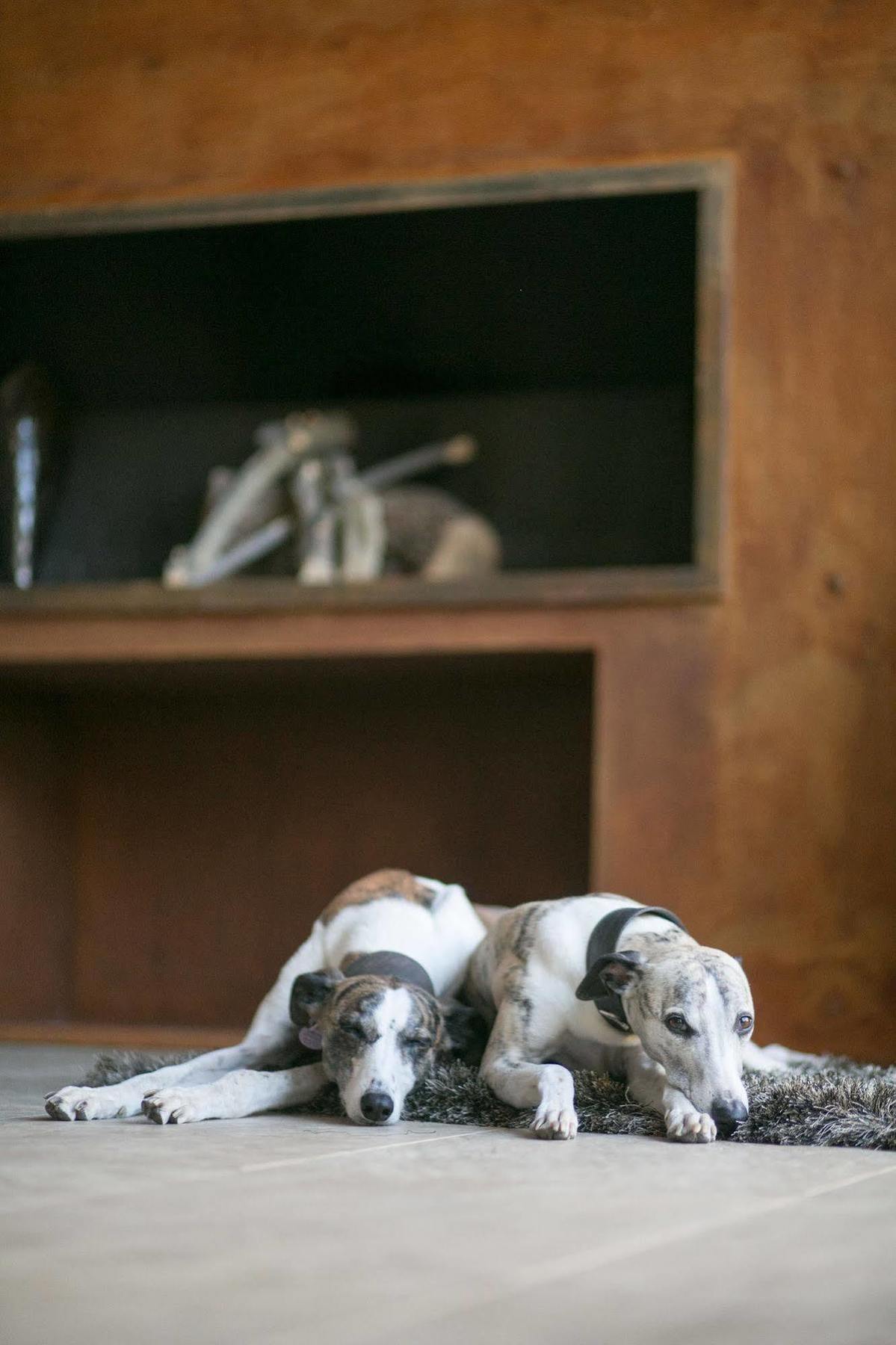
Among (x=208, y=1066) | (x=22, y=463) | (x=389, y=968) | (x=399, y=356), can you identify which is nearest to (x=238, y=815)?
(x=22, y=463)

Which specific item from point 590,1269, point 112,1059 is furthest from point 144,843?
point 590,1269

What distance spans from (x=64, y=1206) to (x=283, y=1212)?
0.18m

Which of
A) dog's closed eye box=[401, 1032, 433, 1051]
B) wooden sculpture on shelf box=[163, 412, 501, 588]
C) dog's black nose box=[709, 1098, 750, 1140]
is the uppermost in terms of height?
wooden sculpture on shelf box=[163, 412, 501, 588]

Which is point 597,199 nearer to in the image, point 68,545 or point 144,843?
point 68,545

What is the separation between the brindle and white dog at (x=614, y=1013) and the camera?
1.67 m

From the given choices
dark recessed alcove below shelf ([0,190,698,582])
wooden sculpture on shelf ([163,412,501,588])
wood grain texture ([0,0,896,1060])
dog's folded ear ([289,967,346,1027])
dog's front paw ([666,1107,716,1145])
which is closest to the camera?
dog's front paw ([666,1107,716,1145])

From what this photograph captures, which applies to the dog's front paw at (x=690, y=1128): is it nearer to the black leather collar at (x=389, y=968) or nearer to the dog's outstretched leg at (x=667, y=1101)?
the dog's outstretched leg at (x=667, y=1101)

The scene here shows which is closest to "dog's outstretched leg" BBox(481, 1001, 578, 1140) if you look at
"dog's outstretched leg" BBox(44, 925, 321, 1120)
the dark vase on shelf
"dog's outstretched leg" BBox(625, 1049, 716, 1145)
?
"dog's outstretched leg" BBox(625, 1049, 716, 1145)

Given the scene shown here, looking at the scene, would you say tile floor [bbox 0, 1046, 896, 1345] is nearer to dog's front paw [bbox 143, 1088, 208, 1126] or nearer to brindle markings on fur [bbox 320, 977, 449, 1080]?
dog's front paw [bbox 143, 1088, 208, 1126]

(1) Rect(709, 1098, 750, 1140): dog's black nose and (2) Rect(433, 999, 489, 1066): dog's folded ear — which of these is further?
(2) Rect(433, 999, 489, 1066): dog's folded ear

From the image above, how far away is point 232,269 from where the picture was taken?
321 cm

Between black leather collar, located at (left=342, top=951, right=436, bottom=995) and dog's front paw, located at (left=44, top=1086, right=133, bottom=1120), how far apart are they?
0.34 m

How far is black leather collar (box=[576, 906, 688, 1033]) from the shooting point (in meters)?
1.79

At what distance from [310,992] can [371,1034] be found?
148 millimetres
